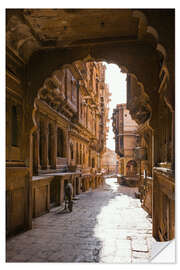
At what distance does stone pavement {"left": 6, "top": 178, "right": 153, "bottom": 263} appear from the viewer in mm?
4586

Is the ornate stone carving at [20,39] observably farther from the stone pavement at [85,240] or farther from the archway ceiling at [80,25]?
the stone pavement at [85,240]

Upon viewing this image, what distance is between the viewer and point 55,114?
11.3 m

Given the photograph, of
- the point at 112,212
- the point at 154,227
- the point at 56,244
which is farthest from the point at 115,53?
the point at 112,212

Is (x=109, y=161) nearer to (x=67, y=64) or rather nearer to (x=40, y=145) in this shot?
(x=40, y=145)

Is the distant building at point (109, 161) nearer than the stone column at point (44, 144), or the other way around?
the stone column at point (44, 144)

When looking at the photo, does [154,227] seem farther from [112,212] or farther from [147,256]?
[112,212]

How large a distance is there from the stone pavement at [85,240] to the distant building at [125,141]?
19.3m

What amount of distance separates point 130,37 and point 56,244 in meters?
5.89

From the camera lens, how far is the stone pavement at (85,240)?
Result: 15.0ft

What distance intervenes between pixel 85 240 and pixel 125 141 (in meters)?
23.1

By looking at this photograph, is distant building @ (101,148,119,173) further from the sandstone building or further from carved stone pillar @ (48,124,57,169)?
the sandstone building

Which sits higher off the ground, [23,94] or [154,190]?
[23,94]

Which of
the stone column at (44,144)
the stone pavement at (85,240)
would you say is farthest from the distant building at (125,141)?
the stone pavement at (85,240)

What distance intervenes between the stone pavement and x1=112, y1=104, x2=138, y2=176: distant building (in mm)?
19274
